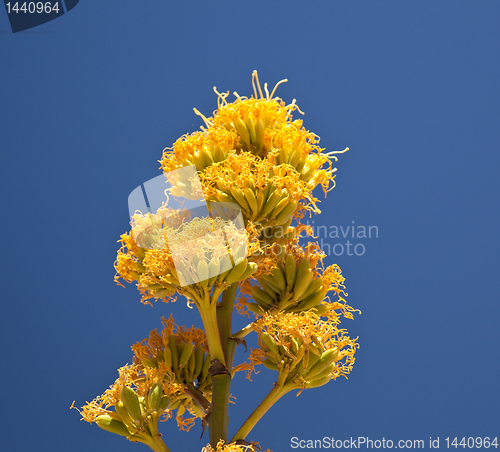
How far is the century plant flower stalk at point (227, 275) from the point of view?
1092mm

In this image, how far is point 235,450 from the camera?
1061 mm

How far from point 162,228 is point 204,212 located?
4.1 inches

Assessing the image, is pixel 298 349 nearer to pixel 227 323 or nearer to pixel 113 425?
pixel 227 323

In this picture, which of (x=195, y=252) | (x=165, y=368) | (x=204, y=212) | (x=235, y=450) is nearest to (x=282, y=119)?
(x=204, y=212)

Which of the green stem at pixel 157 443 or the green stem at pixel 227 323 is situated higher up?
the green stem at pixel 227 323

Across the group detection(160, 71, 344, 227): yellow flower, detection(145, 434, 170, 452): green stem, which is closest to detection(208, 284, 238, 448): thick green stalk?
detection(145, 434, 170, 452): green stem

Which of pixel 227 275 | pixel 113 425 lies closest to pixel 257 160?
pixel 227 275

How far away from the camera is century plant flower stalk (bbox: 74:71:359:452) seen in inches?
43.0

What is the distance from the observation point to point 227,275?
3.58ft

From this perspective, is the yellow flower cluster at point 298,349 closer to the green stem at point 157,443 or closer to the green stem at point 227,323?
the green stem at point 227,323

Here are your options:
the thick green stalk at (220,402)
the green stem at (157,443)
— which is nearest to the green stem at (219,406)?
the thick green stalk at (220,402)

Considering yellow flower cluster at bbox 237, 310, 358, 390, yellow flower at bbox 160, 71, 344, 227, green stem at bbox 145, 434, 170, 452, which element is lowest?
green stem at bbox 145, 434, 170, 452

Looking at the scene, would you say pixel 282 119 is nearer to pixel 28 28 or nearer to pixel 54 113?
pixel 54 113

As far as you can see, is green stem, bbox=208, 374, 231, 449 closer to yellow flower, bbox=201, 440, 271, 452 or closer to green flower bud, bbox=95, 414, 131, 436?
yellow flower, bbox=201, 440, 271, 452
